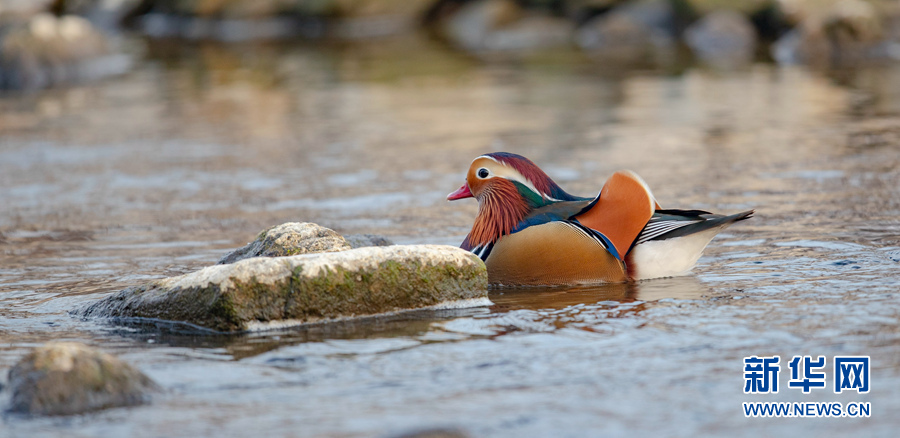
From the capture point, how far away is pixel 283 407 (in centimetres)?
428

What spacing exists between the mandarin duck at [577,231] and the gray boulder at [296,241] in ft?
2.80

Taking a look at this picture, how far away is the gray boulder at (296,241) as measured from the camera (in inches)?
242

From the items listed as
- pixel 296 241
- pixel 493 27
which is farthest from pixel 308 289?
pixel 493 27

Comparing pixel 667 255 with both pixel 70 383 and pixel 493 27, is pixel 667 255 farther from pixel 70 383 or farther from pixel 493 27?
pixel 493 27

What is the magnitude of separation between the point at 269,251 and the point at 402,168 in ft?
16.9

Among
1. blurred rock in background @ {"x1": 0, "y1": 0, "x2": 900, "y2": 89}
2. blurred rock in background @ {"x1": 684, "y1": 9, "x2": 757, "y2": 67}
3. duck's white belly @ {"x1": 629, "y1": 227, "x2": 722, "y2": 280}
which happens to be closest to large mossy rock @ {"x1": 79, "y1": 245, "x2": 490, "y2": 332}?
duck's white belly @ {"x1": 629, "y1": 227, "x2": 722, "y2": 280}

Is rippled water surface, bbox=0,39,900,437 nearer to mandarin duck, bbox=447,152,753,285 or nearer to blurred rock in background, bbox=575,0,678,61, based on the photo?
mandarin duck, bbox=447,152,753,285

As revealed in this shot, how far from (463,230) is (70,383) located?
4199 mm

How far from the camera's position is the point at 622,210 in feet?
19.7

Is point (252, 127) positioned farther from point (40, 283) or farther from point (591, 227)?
point (591, 227)

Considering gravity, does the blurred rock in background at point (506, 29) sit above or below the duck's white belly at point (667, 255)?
above

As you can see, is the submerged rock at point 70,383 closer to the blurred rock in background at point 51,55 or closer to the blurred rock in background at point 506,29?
the blurred rock in background at point 51,55

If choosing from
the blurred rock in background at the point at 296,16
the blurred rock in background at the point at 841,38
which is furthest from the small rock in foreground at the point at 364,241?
the blurred rock in background at the point at 296,16

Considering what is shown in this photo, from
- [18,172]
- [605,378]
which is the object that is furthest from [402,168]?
[605,378]
